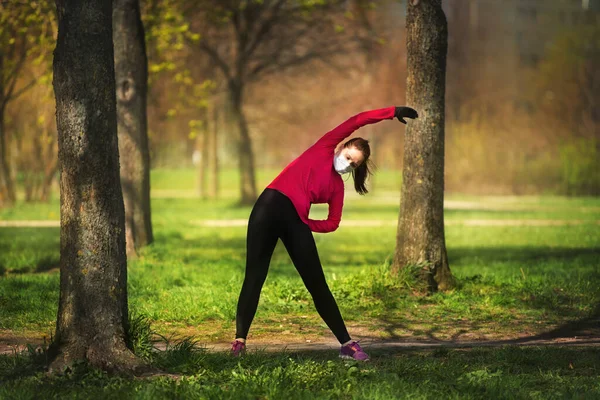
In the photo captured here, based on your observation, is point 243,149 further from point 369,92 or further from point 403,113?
point 403,113

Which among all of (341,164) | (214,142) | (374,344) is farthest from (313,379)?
(214,142)

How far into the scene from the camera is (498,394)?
5.56 m

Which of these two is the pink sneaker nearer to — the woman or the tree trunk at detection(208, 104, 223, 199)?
the woman

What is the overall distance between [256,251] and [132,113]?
807 cm

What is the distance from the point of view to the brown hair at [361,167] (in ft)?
21.6

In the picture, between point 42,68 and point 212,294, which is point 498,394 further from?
point 42,68

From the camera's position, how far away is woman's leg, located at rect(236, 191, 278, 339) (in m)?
6.49

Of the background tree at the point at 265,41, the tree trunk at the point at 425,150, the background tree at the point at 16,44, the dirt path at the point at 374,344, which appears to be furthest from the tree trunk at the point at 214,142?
the dirt path at the point at 374,344

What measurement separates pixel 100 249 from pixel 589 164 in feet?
116

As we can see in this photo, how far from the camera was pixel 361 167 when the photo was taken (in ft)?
21.9

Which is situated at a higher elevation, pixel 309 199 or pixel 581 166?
pixel 581 166

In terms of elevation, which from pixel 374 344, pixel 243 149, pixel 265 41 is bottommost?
pixel 374 344

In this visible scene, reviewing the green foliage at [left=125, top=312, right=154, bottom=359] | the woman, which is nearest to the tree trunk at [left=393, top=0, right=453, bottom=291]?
the woman

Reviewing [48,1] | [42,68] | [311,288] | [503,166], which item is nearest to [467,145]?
[503,166]
